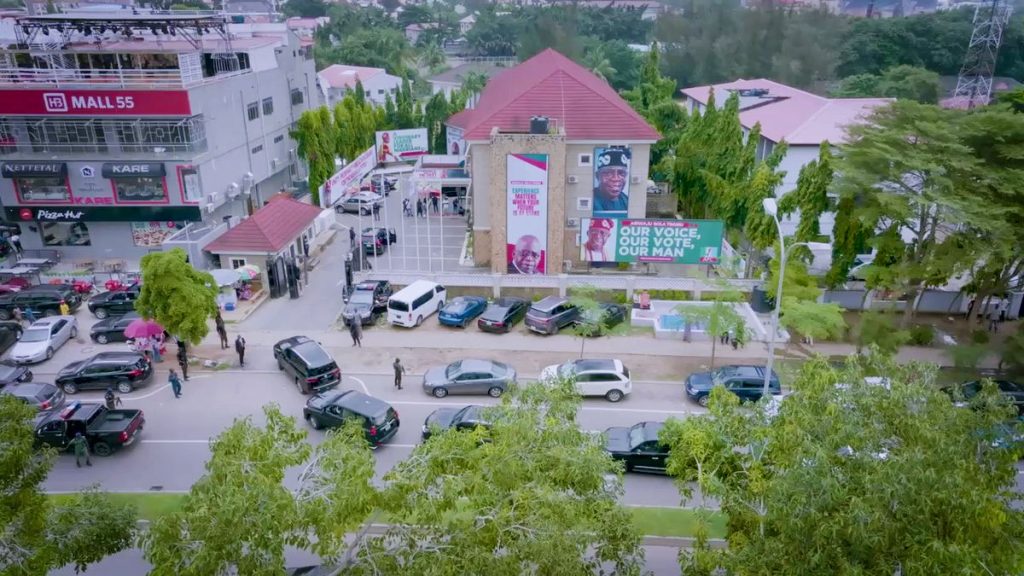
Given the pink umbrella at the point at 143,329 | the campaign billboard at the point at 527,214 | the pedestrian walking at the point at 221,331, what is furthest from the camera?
the campaign billboard at the point at 527,214

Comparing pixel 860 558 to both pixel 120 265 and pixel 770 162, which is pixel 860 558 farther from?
pixel 120 265

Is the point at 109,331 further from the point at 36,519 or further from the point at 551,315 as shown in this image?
the point at 36,519

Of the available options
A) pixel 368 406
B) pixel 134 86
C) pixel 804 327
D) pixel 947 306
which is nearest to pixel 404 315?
pixel 368 406

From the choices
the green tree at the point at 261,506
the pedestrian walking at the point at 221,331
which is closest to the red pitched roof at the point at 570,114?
the pedestrian walking at the point at 221,331

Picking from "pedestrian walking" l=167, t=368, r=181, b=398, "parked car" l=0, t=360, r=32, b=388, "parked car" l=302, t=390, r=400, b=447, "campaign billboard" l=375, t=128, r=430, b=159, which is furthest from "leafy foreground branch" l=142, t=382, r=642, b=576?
"campaign billboard" l=375, t=128, r=430, b=159

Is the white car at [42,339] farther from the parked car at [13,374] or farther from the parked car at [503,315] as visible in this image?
the parked car at [503,315]

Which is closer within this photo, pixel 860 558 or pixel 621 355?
pixel 860 558
